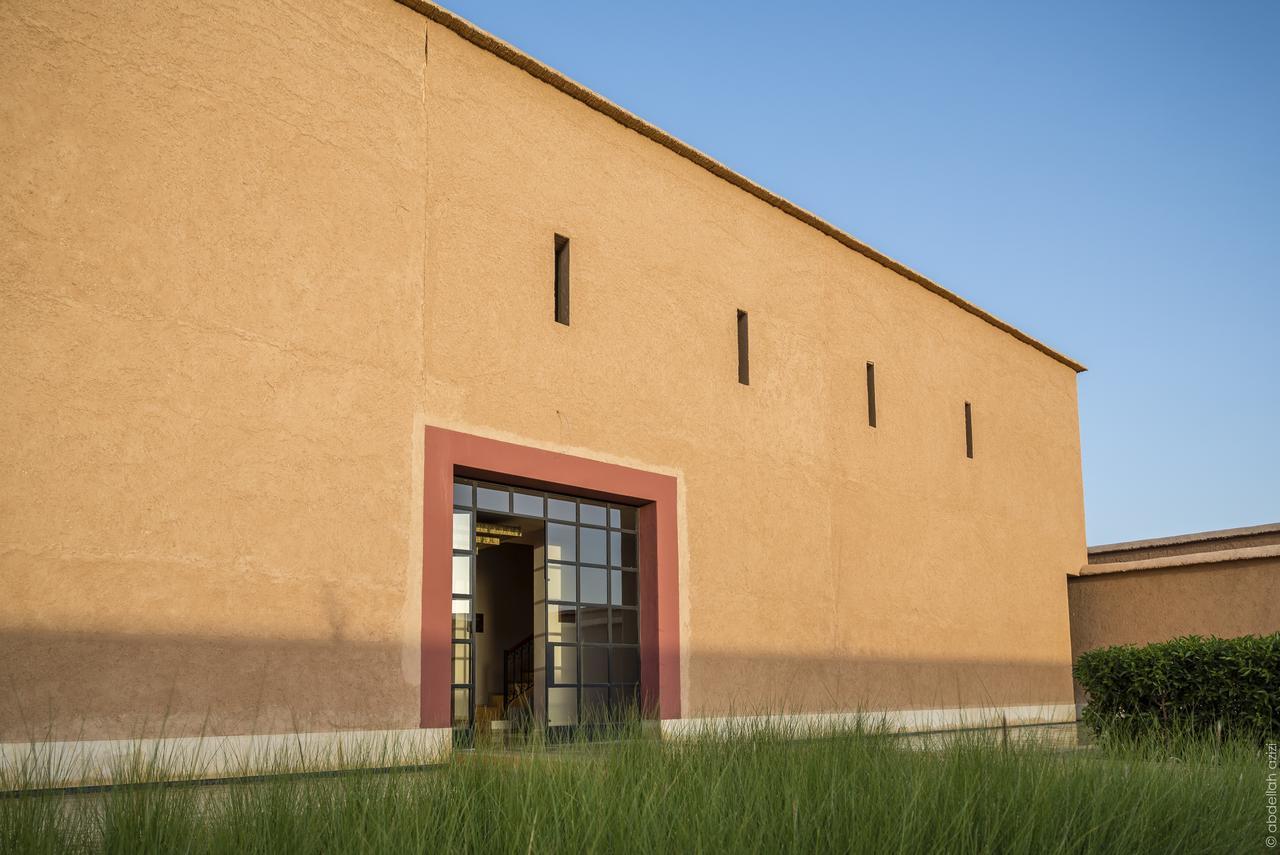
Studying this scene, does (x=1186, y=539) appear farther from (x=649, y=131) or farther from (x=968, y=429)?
(x=649, y=131)

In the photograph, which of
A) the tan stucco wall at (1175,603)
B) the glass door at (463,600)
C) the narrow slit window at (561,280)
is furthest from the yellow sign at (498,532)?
the tan stucco wall at (1175,603)

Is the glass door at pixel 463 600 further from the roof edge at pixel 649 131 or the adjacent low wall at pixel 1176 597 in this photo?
the adjacent low wall at pixel 1176 597

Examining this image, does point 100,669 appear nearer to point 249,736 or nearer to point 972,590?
point 249,736

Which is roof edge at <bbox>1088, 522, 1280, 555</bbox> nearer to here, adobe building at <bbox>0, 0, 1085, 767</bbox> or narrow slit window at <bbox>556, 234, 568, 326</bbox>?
adobe building at <bbox>0, 0, 1085, 767</bbox>

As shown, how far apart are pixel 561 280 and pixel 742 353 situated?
235cm

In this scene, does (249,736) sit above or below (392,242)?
below

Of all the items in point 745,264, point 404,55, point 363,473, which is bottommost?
point 363,473

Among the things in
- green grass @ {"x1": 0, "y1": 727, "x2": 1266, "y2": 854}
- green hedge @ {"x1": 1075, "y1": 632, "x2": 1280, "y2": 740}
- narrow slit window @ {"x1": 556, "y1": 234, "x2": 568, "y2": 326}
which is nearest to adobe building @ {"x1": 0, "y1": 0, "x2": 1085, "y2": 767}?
narrow slit window @ {"x1": 556, "y1": 234, "x2": 568, "y2": 326}

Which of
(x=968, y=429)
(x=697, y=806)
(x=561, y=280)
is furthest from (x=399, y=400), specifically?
(x=968, y=429)

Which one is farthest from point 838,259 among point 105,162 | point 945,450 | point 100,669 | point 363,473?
point 100,669

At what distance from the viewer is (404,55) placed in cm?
819

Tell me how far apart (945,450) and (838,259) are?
2.92 metres

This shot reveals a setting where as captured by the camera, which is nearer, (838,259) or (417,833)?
(417,833)

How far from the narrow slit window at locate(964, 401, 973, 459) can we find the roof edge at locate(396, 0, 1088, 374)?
1389mm
